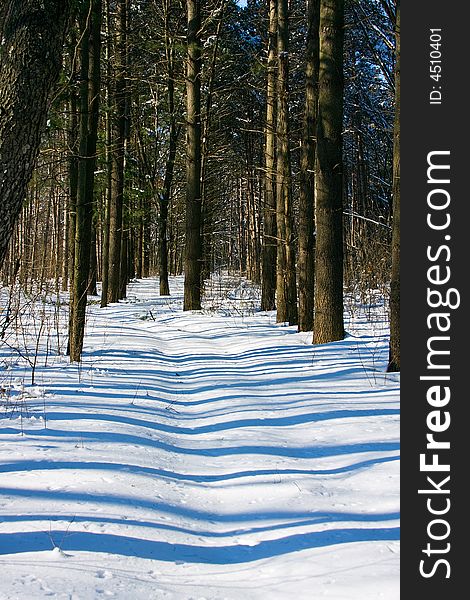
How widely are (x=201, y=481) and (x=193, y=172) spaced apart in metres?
14.4

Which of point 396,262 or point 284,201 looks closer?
point 396,262

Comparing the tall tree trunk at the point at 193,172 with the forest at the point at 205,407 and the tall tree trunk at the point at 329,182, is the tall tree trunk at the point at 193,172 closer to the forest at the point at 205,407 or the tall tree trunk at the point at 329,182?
the forest at the point at 205,407

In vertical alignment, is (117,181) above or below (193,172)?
above

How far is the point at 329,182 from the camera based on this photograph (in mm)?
10320

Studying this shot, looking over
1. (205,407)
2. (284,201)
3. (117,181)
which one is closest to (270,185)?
(284,201)

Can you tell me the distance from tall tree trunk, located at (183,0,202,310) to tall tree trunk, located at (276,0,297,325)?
13.0ft

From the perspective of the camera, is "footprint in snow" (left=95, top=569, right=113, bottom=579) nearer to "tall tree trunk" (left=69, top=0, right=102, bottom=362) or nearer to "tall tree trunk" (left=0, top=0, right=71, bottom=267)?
"tall tree trunk" (left=0, top=0, right=71, bottom=267)

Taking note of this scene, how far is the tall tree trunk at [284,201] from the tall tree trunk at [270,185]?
2.72 feet

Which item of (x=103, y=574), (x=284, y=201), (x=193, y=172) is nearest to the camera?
(x=103, y=574)

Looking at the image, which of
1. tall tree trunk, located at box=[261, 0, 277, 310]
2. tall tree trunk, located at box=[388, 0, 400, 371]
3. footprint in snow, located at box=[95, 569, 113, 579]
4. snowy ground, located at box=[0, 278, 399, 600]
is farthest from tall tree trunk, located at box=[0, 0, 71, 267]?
tall tree trunk, located at box=[261, 0, 277, 310]

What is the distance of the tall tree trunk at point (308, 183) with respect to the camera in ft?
39.2

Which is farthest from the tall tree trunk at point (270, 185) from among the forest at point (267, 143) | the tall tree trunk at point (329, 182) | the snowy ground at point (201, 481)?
the snowy ground at point (201, 481)

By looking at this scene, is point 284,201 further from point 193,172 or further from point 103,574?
point 103,574

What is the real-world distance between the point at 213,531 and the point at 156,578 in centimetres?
68
